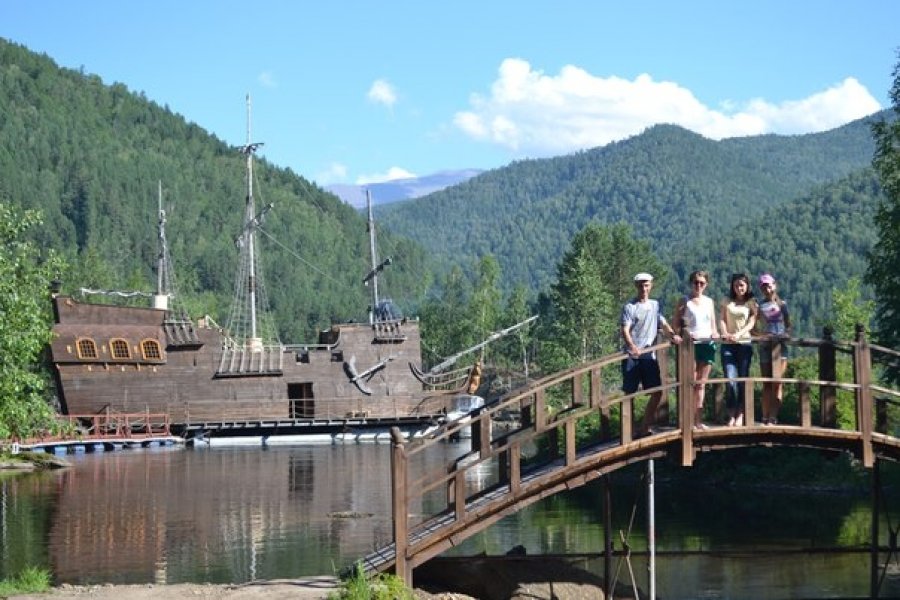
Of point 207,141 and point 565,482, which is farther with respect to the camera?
point 207,141

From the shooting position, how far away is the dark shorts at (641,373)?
59.8 feet

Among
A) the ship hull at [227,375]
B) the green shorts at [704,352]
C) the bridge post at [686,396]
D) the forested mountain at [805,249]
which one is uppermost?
the forested mountain at [805,249]

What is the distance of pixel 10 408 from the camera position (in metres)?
22.9

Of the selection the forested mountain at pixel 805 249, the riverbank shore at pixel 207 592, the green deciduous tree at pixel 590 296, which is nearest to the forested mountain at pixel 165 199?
the forested mountain at pixel 805 249

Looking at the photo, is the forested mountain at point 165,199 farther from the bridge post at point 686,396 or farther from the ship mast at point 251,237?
the bridge post at point 686,396

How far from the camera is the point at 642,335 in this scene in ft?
59.3

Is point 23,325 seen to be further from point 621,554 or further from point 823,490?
point 823,490

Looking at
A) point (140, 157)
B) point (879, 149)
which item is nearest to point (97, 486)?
point (879, 149)

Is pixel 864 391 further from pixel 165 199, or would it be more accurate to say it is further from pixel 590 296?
pixel 165 199

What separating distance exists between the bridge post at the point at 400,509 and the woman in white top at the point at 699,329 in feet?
12.4

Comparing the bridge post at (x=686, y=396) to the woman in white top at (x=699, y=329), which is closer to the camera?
the bridge post at (x=686, y=396)

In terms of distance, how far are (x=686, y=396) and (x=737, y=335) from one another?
3.32 ft

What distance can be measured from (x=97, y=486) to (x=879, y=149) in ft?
76.2

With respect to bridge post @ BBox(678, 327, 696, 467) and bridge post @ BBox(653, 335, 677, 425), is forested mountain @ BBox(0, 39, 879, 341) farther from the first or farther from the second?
bridge post @ BBox(678, 327, 696, 467)
